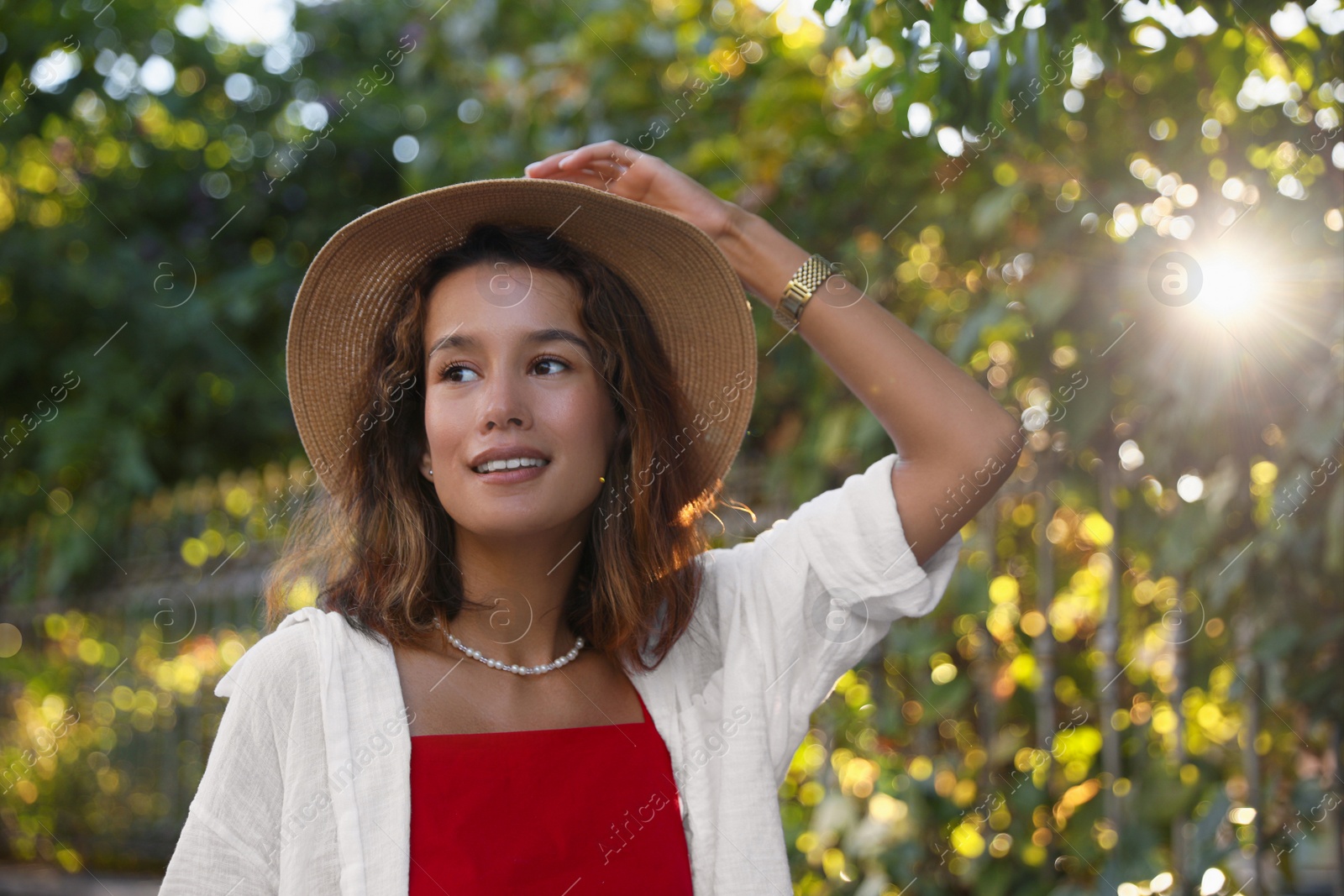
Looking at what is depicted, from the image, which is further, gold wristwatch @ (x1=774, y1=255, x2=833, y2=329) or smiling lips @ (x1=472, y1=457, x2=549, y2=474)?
gold wristwatch @ (x1=774, y1=255, x2=833, y2=329)

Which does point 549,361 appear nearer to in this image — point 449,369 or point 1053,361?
point 449,369

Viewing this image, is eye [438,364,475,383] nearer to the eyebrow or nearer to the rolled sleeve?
the eyebrow

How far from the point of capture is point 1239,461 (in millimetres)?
2225

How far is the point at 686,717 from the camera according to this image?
1567 millimetres

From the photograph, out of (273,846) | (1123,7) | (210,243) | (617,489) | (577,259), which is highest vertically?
(1123,7)

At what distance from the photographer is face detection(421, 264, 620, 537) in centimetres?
144

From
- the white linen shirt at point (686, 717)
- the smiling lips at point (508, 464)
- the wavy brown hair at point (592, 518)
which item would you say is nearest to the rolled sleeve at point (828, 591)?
the white linen shirt at point (686, 717)

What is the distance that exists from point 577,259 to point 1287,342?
4.20ft

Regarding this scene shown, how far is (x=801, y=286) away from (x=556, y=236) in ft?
1.17

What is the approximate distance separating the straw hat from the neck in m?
0.23

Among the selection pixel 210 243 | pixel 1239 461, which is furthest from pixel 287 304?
pixel 1239 461

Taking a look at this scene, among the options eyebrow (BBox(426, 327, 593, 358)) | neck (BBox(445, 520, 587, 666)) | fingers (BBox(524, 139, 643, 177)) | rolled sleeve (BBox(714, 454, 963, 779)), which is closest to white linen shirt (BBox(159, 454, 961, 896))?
rolled sleeve (BBox(714, 454, 963, 779))

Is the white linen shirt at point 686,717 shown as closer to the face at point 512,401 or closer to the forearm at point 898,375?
the forearm at point 898,375

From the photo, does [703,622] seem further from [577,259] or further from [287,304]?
[287,304]
